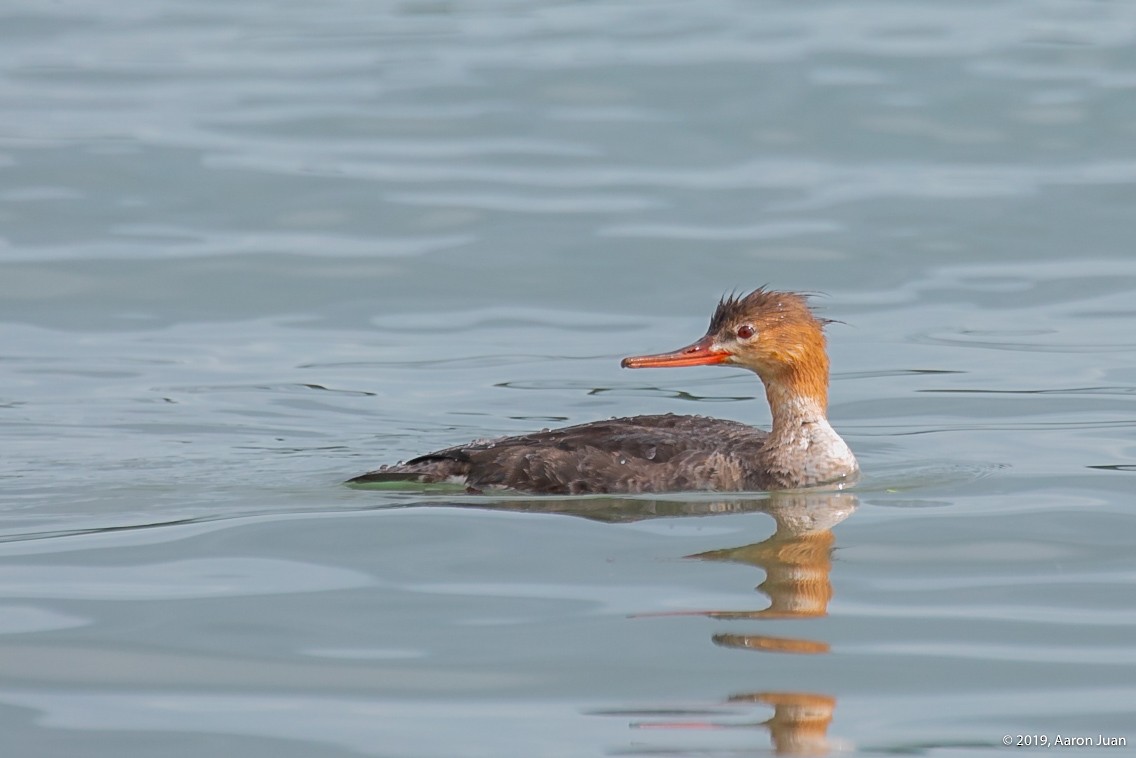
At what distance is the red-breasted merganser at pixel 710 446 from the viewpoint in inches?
418

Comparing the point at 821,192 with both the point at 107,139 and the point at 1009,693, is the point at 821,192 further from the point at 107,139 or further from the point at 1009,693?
the point at 1009,693

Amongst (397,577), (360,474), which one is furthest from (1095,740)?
(360,474)

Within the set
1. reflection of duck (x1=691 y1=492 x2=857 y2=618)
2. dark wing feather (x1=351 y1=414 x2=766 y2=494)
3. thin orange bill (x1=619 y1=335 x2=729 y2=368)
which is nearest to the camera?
reflection of duck (x1=691 y1=492 x2=857 y2=618)

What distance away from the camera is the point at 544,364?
1430cm

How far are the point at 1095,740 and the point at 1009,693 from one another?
0.47 metres

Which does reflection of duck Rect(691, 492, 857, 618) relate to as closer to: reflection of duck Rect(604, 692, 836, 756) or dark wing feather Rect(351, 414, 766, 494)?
dark wing feather Rect(351, 414, 766, 494)

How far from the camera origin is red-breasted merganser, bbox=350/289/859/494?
10.6 m

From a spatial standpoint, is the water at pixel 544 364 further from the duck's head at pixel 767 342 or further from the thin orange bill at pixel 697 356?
the thin orange bill at pixel 697 356

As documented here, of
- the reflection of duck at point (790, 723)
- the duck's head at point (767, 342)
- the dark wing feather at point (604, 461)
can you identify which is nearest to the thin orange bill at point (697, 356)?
the duck's head at point (767, 342)

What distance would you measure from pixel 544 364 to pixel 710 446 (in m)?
3.66

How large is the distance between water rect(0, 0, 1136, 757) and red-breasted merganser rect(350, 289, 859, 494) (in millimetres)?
266

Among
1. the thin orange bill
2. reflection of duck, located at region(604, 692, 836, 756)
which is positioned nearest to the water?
reflection of duck, located at region(604, 692, 836, 756)

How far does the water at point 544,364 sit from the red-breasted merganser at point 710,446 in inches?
10.5

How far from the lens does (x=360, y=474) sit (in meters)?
11.3
